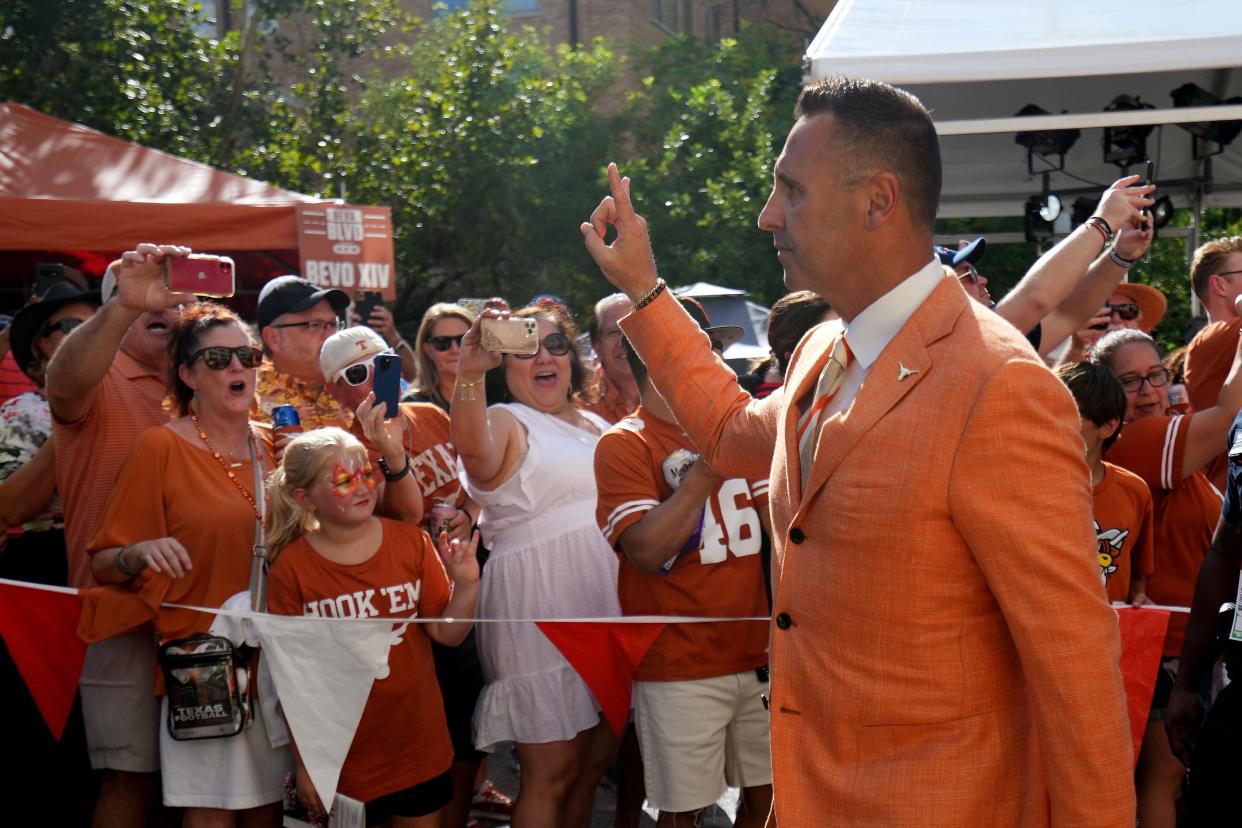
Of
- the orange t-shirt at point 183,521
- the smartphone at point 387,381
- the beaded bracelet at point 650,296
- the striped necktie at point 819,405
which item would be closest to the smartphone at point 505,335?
the smartphone at point 387,381

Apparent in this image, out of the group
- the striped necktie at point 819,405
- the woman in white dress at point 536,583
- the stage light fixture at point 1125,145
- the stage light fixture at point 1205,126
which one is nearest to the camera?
the striped necktie at point 819,405

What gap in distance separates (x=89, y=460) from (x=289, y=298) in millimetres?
1106

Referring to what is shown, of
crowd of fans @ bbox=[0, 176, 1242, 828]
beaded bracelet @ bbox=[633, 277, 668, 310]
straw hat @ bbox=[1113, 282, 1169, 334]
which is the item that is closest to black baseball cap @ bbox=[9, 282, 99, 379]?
crowd of fans @ bbox=[0, 176, 1242, 828]

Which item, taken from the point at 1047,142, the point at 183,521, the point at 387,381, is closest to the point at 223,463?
the point at 183,521

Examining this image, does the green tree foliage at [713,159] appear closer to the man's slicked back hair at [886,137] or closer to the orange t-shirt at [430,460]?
the orange t-shirt at [430,460]

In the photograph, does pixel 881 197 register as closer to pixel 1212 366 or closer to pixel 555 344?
pixel 555 344

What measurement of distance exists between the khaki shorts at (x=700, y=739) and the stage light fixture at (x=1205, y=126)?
14.6 ft

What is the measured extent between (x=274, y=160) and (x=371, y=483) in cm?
1158

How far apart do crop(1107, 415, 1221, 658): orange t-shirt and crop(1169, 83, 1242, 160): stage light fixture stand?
9.64 ft

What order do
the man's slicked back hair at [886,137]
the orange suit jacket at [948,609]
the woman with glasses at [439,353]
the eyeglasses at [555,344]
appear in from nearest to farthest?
the orange suit jacket at [948,609] → the man's slicked back hair at [886,137] → the eyeglasses at [555,344] → the woman with glasses at [439,353]

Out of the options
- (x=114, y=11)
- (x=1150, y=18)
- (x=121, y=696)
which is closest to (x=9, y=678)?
(x=121, y=696)

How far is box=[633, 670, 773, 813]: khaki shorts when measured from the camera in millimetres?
4328

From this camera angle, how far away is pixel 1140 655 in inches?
163

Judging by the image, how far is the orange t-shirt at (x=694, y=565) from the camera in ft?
14.2
